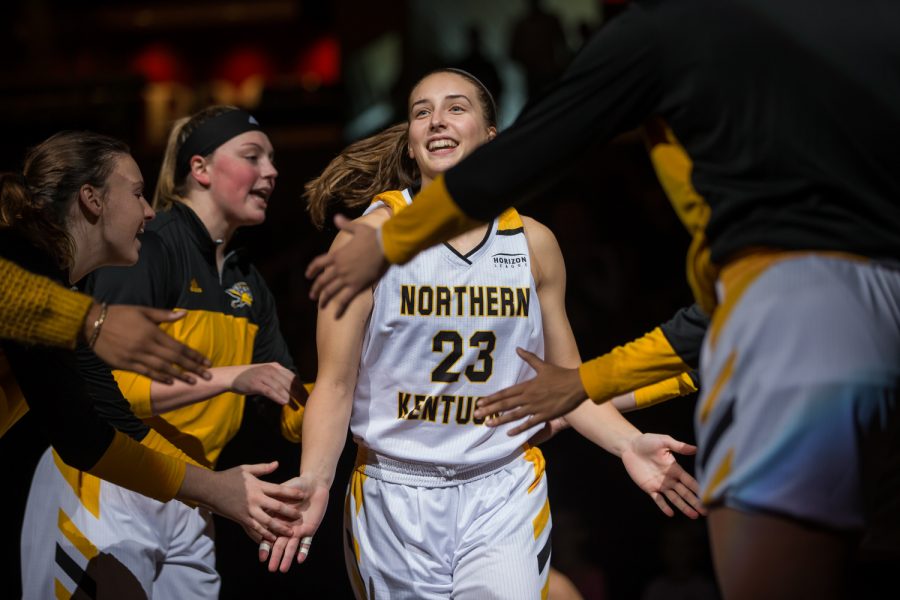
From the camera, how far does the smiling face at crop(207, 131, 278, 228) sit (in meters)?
3.94

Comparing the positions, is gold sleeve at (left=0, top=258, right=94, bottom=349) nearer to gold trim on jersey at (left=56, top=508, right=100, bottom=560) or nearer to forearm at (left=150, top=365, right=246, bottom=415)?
forearm at (left=150, top=365, right=246, bottom=415)

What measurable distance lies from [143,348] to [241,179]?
194 centimetres

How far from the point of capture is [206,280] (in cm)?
375

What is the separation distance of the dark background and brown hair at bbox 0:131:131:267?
4.79 feet

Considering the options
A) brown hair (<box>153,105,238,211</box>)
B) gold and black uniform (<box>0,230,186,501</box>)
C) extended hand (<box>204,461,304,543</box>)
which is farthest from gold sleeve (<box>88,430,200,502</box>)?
brown hair (<box>153,105,238,211</box>)

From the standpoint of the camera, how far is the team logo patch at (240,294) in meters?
3.82

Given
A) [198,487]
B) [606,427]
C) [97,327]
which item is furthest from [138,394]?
[606,427]

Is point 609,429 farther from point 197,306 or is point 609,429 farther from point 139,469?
point 197,306

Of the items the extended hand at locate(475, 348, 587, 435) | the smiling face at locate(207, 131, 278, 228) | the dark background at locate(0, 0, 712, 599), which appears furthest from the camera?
the dark background at locate(0, 0, 712, 599)

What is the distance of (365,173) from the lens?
352 cm

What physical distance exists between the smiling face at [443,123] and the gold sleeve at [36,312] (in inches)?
52.4

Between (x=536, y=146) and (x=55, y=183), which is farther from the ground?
(x=55, y=183)

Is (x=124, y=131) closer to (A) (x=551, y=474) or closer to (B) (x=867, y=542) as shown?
(A) (x=551, y=474)

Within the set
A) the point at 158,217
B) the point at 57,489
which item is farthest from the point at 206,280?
the point at 57,489
